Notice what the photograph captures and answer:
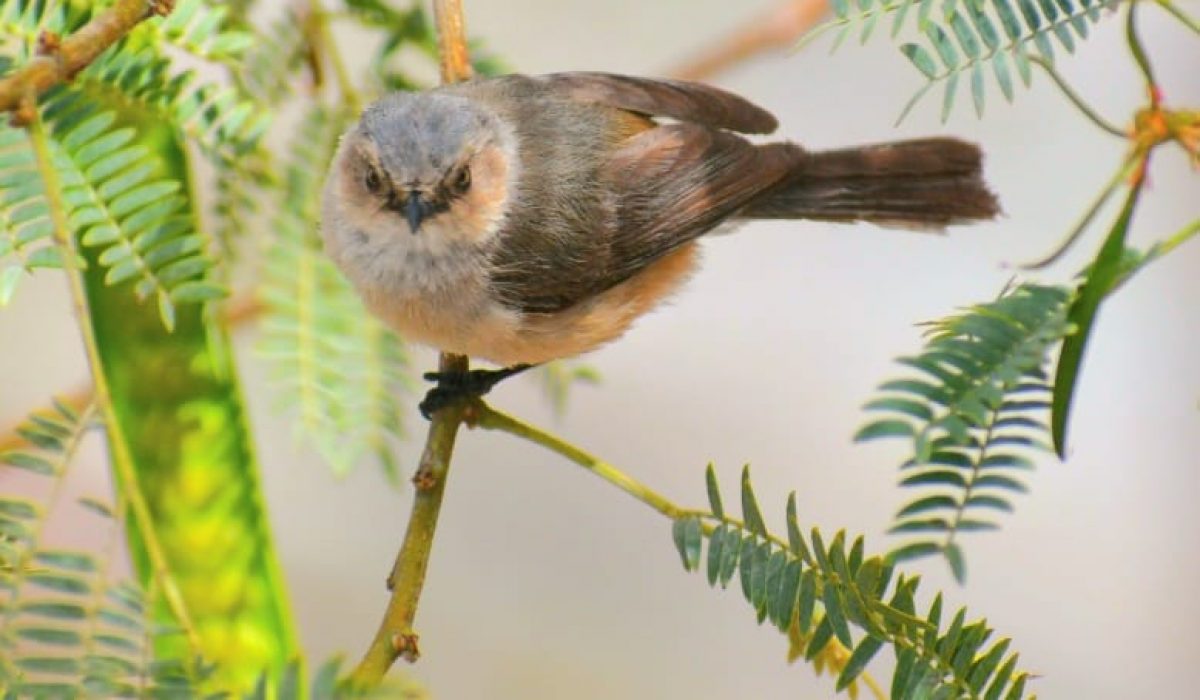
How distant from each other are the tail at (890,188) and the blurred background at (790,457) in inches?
78.4

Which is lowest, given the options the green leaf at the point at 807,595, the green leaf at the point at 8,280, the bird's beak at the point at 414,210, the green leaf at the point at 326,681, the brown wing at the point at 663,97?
the green leaf at the point at 326,681

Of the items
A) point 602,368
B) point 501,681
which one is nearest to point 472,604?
point 501,681

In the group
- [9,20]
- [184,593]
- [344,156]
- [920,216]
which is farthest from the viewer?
[920,216]

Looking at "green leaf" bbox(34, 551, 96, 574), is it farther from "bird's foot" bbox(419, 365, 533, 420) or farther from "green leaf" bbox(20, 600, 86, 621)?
"bird's foot" bbox(419, 365, 533, 420)

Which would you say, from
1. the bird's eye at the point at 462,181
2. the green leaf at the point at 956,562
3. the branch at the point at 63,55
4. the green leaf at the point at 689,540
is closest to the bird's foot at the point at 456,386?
the bird's eye at the point at 462,181

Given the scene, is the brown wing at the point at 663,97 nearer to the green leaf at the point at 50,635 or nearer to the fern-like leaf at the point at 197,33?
the fern-like leaf at the point at 197,33

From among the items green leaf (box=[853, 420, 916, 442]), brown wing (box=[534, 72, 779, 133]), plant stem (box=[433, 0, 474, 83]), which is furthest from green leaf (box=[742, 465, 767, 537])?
brown wing (box=[534, 72, 779, 133])

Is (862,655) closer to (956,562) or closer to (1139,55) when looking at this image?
(956,562)

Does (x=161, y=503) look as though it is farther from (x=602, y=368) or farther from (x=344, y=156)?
(x=602, y=368)

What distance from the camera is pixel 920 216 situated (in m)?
2.26

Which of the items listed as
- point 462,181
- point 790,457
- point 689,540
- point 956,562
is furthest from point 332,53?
point 790,457

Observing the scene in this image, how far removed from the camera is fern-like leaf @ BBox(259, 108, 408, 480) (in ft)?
5.70

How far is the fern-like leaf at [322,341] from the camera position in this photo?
5.70 feet

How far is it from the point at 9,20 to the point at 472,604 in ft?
10.7
